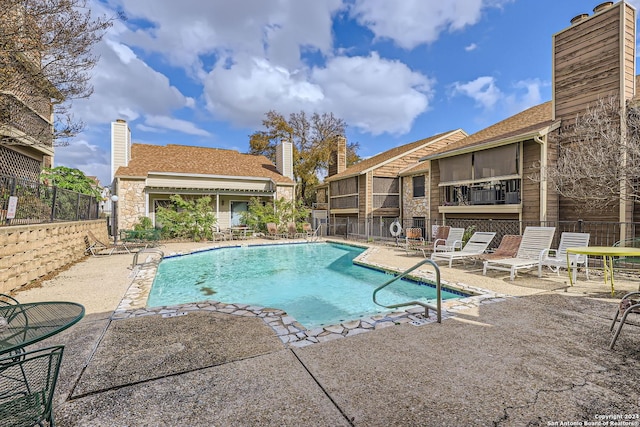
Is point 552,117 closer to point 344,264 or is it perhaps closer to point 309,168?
point 344,264

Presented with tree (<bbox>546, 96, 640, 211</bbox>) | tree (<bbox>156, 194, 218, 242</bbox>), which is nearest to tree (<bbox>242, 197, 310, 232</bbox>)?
tree (<bbox>156, 194, 218, 242</bbox>)

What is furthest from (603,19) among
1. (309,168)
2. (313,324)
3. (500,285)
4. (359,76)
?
(309,168)

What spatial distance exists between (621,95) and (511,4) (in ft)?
16.2

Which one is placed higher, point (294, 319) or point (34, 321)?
point (34, 321)

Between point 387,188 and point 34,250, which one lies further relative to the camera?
point 387,188

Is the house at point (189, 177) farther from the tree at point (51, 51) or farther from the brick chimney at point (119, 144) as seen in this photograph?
the tree at point (51, 51)

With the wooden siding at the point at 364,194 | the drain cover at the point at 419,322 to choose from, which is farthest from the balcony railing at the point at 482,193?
the drain cover at the point at 419,322

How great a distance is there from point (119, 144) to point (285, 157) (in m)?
10.5

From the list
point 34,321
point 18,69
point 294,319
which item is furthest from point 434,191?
point 18,69

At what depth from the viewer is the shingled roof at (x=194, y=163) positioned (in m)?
18.2

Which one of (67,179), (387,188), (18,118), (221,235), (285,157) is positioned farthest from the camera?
(285,157)

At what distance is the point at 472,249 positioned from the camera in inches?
368

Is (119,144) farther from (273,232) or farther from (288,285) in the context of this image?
(288,285)

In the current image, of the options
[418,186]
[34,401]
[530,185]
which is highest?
[418,186]
